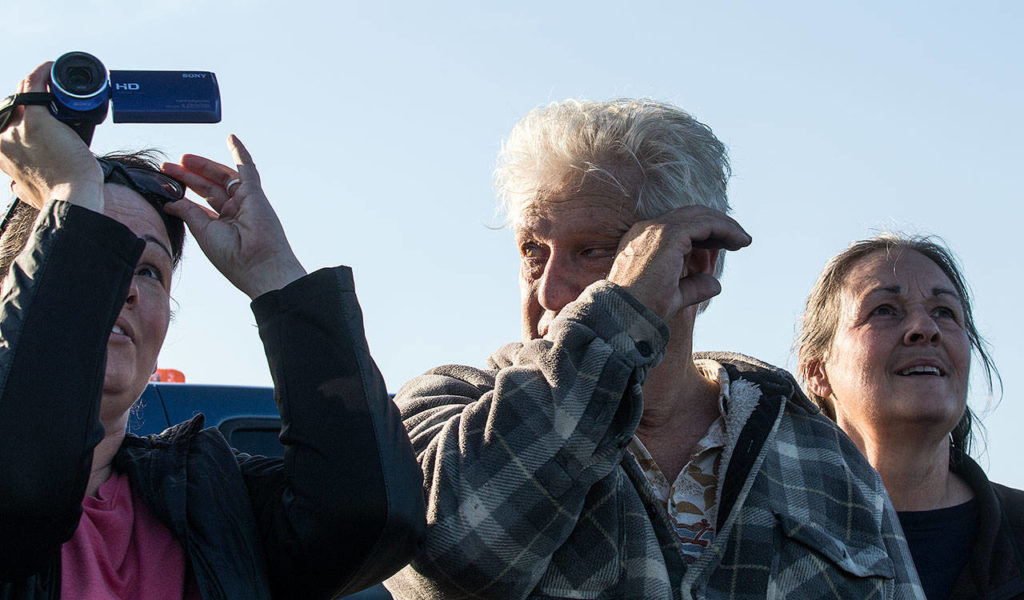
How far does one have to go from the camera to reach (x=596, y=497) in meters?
2.34

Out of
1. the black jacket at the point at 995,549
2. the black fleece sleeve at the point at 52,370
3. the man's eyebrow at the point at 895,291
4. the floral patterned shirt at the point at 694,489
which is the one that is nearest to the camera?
the black fleece sleeve at the point at 52,370

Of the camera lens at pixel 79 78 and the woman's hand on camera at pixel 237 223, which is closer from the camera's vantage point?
the camera lens at pixel 79 78

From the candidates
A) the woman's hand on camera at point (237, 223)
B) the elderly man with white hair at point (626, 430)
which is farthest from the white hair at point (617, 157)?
the woman's hand on camera at point (237, 223)

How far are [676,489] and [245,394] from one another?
2.29 metres

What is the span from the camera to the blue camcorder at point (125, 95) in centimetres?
221

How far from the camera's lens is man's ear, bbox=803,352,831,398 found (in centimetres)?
384

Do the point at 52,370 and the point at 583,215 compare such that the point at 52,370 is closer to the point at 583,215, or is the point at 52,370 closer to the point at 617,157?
the point at 583,215

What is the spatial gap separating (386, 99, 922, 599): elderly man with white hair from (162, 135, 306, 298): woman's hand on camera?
0.42m

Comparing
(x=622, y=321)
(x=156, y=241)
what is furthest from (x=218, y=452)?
(x=622, y=321)

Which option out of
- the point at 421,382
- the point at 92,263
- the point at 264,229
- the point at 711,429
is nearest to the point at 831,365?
the point at 711,429

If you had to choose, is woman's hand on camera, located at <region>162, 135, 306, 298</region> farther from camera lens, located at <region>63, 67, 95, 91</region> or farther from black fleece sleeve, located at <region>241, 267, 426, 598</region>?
camera lens, located at <region>63, 67, 95, 91</region>

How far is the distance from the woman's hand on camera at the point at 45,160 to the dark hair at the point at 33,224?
74mm

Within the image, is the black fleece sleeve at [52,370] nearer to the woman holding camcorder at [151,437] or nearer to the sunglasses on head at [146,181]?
the woman holding camcorder at [151,437]

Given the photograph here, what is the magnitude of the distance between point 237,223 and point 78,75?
407 millimetres
